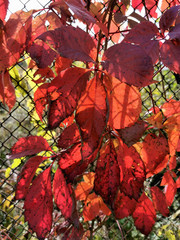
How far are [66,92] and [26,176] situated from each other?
37 centimetres

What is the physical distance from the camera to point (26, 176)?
31.7 inches

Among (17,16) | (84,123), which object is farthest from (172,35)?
(17,16)

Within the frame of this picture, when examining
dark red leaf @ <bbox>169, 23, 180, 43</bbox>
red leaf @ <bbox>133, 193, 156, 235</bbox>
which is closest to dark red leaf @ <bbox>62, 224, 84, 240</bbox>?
red leaf @ <bbox>133, 193, 156, 235</bbox>

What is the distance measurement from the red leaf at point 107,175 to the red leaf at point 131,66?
229 mm

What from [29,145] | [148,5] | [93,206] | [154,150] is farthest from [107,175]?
[148,5]

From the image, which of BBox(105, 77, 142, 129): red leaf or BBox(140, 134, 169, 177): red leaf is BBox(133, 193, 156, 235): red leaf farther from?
BBox(105, 77, 142, 129): red leaf

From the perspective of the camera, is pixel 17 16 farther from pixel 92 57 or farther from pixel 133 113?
pixel 133 113

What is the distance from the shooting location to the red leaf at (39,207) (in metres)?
0.74

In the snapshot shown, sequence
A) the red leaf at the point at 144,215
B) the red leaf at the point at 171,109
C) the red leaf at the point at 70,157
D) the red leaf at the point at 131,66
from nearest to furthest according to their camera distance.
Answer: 1. the red leaf at the point at 131,66
2. the red leaf at the point at 70,157
3. the red leaf at the point at 171,109
4. the red leaf at the point at 144,215

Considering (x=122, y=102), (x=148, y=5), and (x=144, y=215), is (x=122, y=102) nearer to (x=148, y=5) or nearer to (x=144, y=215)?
(x=144, y=215)

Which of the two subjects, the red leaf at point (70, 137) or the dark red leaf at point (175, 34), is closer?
the dark red leaf at point (175, 34)

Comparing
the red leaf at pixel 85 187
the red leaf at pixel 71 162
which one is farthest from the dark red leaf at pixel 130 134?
the red leaf at pixel 85 187

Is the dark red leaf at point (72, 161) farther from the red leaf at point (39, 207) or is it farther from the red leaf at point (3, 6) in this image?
the red leaf at point (3, 6)

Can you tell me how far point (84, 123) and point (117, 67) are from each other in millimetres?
140
